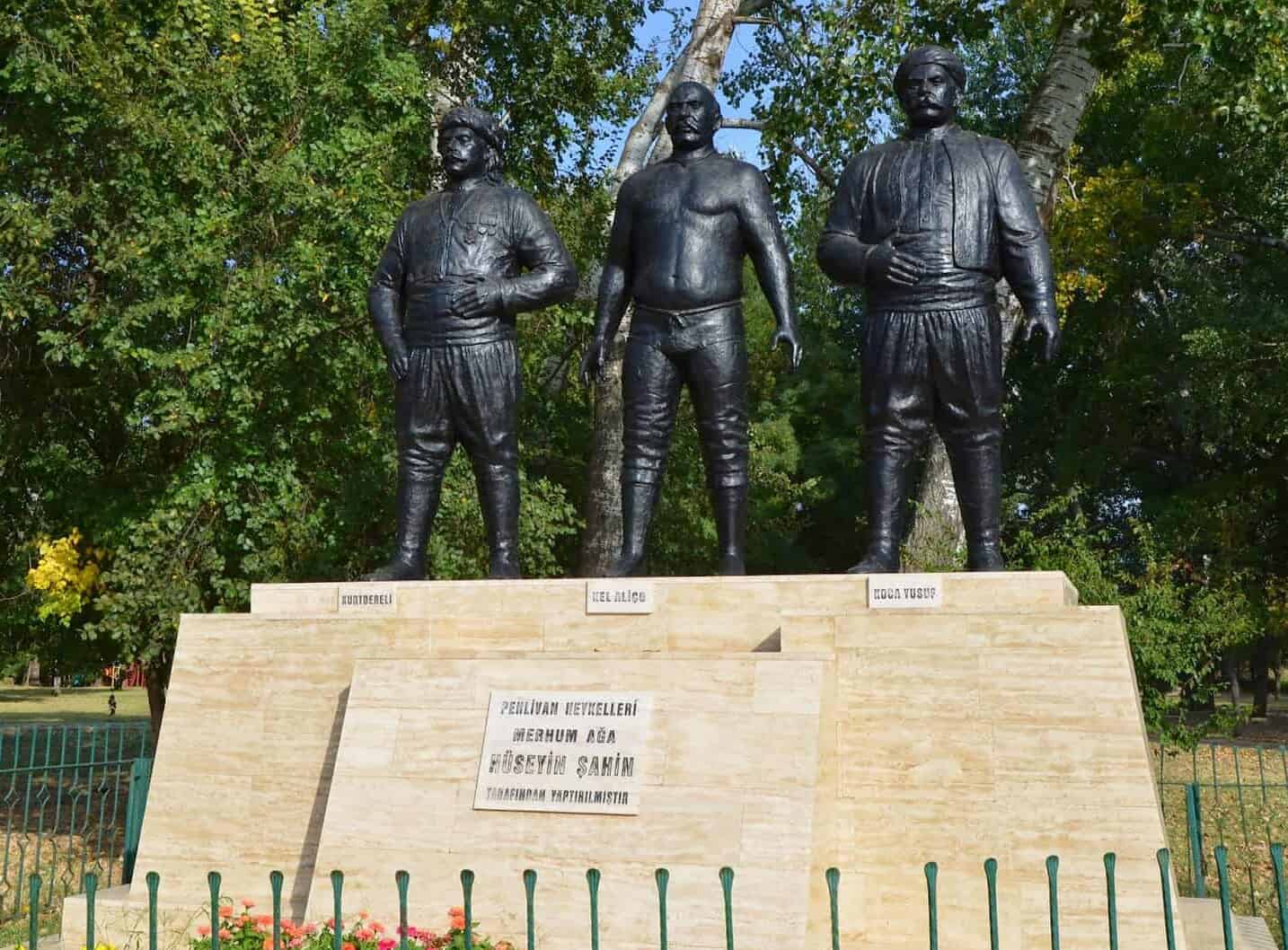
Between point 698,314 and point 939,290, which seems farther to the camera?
point 698,314

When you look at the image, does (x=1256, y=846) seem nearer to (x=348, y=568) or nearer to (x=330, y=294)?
(x=348, y=568)

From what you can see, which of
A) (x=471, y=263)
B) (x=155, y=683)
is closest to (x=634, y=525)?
(x=471, y=263)

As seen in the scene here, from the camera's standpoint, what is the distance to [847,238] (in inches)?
250

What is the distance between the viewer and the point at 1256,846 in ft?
35.1

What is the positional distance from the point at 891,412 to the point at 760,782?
1903 mm

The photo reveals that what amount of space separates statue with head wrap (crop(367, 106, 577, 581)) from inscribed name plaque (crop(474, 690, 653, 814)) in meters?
1.46

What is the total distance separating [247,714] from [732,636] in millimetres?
2135

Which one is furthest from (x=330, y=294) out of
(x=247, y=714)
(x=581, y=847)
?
(x=581, y=847)

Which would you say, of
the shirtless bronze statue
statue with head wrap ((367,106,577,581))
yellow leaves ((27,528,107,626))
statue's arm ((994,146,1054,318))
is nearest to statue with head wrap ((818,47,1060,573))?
statue's arm ((994,146,1054,318))

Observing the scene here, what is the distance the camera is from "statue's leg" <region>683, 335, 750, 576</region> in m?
6.62

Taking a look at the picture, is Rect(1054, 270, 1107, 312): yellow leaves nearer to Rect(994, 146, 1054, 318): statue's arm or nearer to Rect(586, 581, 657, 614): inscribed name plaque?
Rect(994, 146, 1054, 318): statue's arm

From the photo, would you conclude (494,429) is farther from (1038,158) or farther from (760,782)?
(1038,158)

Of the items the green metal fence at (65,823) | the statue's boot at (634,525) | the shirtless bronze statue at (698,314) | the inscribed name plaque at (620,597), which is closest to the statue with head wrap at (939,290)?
the shirtless bronze statue at (698,314)

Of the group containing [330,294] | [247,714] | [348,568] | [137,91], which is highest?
[137,91]
